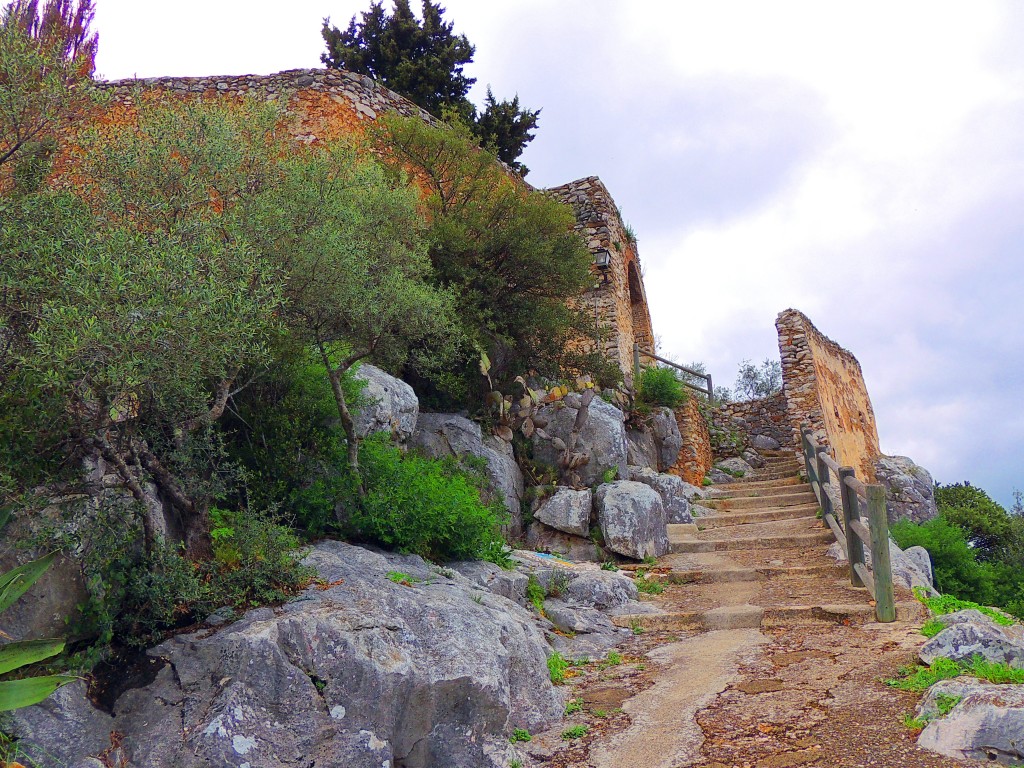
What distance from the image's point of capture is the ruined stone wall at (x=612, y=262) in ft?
47.6

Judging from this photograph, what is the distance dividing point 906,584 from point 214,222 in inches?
282

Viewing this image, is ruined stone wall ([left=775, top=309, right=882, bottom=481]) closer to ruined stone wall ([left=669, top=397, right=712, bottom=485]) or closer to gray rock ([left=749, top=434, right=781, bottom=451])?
gray rock ([left=749, top=434, right=781, bottom=451])

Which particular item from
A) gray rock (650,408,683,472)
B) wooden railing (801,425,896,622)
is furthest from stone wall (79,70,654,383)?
wooden railing (801,425,896,622)

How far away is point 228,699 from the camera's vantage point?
13.1 ft

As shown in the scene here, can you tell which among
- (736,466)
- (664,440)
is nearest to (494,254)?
(664,440)

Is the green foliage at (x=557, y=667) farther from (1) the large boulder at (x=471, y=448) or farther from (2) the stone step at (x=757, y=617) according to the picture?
(1) the large boulder at (x=471, y=448)

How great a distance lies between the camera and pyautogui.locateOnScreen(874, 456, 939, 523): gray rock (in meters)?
16.9

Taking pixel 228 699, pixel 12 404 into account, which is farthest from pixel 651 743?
pixel 12 404

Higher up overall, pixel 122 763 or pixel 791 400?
pixel 791 400

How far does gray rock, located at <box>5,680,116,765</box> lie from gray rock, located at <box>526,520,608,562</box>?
611 centimetres

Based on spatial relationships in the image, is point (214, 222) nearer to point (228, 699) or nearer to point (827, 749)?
point (228, 699)

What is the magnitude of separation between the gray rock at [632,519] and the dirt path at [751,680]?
0.37 m

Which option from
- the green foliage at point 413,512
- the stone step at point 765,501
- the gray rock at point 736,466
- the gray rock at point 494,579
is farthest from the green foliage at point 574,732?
Answer: the gray rock at point 736,466

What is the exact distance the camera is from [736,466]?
15898 millimetres
